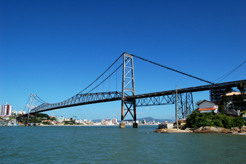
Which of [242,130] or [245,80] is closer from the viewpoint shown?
[242,130]

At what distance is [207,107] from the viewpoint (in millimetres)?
50531

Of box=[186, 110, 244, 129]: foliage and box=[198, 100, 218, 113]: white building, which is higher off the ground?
box=[198, 100, 218, 113]: white building

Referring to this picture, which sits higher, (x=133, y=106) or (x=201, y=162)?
(x=133, y=106)

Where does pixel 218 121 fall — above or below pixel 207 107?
below

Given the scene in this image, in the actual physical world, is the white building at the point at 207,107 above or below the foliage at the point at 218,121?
above

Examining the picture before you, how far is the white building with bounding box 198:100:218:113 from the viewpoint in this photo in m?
48.7

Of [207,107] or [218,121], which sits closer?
[218,121]

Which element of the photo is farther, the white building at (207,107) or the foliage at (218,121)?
the white building at (207,107)

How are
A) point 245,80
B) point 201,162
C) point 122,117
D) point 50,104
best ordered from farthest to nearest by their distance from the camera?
point 50,104 → point 122,117 → point 245,80 → point 201,162

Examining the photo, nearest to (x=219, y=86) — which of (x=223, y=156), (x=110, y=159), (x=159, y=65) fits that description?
(x=159, y=65)

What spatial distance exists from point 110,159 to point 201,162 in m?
6.01

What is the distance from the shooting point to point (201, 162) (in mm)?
13000

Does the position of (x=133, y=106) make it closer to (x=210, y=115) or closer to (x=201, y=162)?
(x=210, y=115)

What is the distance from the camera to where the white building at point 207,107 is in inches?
1918
